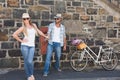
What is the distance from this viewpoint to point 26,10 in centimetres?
1262

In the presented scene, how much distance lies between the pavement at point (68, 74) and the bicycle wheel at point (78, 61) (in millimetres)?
174

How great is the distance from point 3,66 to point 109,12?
13.3ft

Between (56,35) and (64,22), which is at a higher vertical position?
(64,22)

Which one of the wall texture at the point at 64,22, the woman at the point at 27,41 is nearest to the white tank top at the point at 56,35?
the wall texture at the point at 64,22

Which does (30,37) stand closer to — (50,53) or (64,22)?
(50,53)

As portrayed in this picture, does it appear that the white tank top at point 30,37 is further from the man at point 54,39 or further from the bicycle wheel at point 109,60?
the bicycle wheel at point 109,60

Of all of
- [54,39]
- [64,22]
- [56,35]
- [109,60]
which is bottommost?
[109,60]

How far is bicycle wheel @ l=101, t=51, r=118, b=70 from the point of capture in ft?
43.0

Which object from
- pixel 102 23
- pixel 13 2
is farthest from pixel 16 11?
pixel 102 23

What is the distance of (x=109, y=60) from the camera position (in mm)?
13125

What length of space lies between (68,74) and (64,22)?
1.90 meters

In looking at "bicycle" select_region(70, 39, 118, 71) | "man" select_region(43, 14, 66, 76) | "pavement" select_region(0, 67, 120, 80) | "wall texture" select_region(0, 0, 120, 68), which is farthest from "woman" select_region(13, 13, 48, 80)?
"bicycle" select_region(70, 39, 118, 71)

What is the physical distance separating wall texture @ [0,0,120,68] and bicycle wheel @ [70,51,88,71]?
350 millimetres

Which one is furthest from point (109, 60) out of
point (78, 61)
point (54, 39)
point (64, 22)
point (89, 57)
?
point (54, 39)
